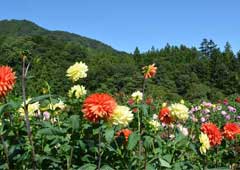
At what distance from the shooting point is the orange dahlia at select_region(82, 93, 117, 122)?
6.89 ft

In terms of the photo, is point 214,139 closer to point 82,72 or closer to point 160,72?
point 82,72

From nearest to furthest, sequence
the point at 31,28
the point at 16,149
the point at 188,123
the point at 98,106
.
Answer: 1. the point at 98,106
2. the point at 16,149
3. the point at 188,123
4. the point at 31,28

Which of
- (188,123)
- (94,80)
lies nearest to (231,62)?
(94,80)

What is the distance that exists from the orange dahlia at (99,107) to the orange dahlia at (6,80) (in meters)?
0.33

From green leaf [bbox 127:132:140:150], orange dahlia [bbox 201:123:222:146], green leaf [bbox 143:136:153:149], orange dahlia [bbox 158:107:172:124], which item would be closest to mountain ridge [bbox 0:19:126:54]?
orange dahlia [bbox 158:107:172:124]

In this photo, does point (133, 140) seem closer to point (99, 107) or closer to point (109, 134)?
Result: point (109, 134)

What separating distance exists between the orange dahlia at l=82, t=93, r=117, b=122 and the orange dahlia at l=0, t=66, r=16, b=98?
33 cm

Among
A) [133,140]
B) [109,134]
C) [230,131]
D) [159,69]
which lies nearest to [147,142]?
[133,140]

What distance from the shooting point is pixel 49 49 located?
6894 centimetres

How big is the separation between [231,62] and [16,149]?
2990 inches

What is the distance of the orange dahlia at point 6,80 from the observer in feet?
6.86

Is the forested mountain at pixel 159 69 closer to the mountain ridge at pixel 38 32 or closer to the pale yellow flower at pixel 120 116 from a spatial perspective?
the pale yellow flower at pixel 120 116

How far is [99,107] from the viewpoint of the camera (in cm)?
210

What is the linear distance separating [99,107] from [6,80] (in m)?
0.41
